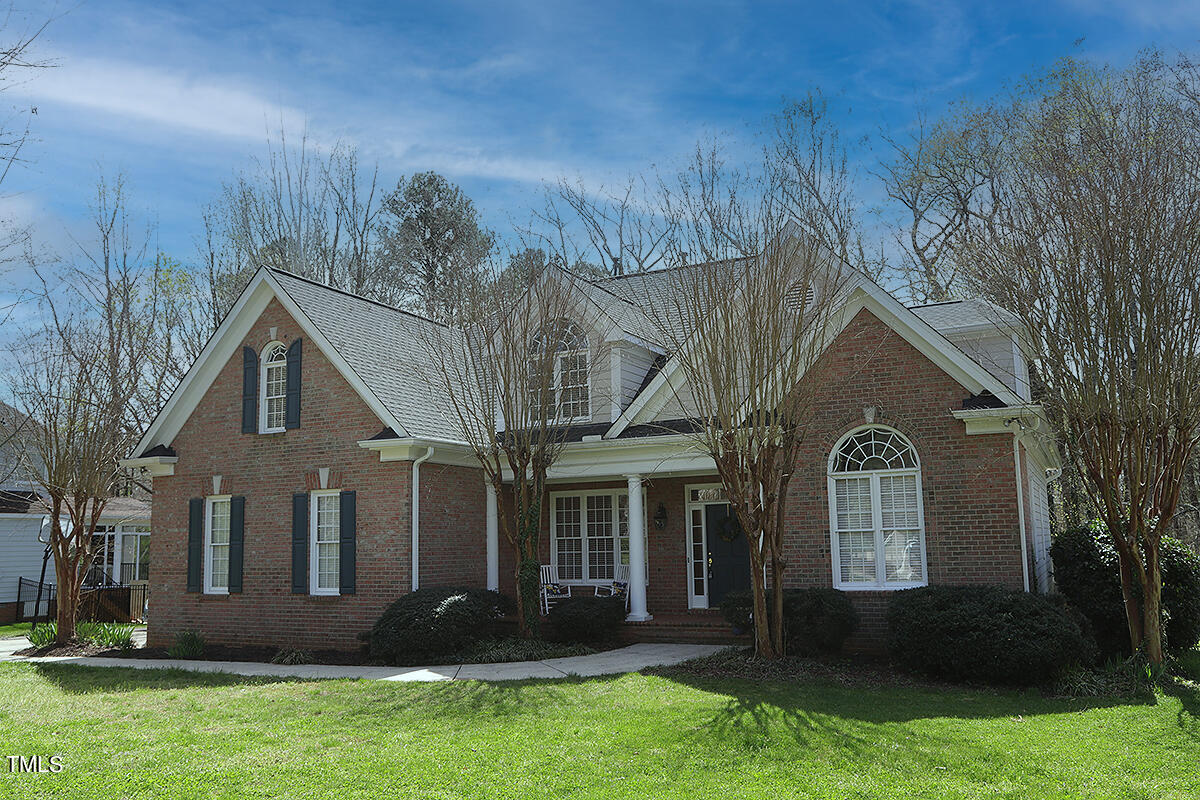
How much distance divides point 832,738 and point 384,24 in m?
9.94

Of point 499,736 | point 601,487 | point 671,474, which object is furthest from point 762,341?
point 601,487

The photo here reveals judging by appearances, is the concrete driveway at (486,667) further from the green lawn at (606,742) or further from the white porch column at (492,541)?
the white porch column at (492,541)

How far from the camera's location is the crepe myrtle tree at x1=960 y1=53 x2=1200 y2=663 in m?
11.1

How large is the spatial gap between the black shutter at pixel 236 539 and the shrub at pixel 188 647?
1269 millimetres

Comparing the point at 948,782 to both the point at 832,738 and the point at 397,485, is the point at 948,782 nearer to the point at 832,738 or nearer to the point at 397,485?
the point at 832,738

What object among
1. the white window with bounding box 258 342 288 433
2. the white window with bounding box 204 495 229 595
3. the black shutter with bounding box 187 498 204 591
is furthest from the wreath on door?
the black shutter with bounding box 187 498 204 591

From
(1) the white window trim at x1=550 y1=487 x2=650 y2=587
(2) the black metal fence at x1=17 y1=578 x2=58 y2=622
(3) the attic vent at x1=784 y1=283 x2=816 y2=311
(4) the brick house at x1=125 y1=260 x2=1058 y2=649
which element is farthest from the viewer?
(2) the black metal fence at x1=17 y1=578 x2=58 y2=622

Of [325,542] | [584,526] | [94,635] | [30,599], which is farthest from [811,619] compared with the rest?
[30,599]

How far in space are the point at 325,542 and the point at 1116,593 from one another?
13.1m

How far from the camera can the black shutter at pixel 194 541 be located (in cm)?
1769

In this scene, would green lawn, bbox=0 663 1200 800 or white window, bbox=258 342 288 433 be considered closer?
green lawn, bbox=0 663 1200 800

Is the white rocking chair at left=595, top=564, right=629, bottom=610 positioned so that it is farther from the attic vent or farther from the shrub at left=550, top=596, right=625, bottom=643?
the attic vent

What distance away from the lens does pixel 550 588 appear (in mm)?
17391

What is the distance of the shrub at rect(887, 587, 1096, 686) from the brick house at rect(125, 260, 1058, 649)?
1.66 meters
